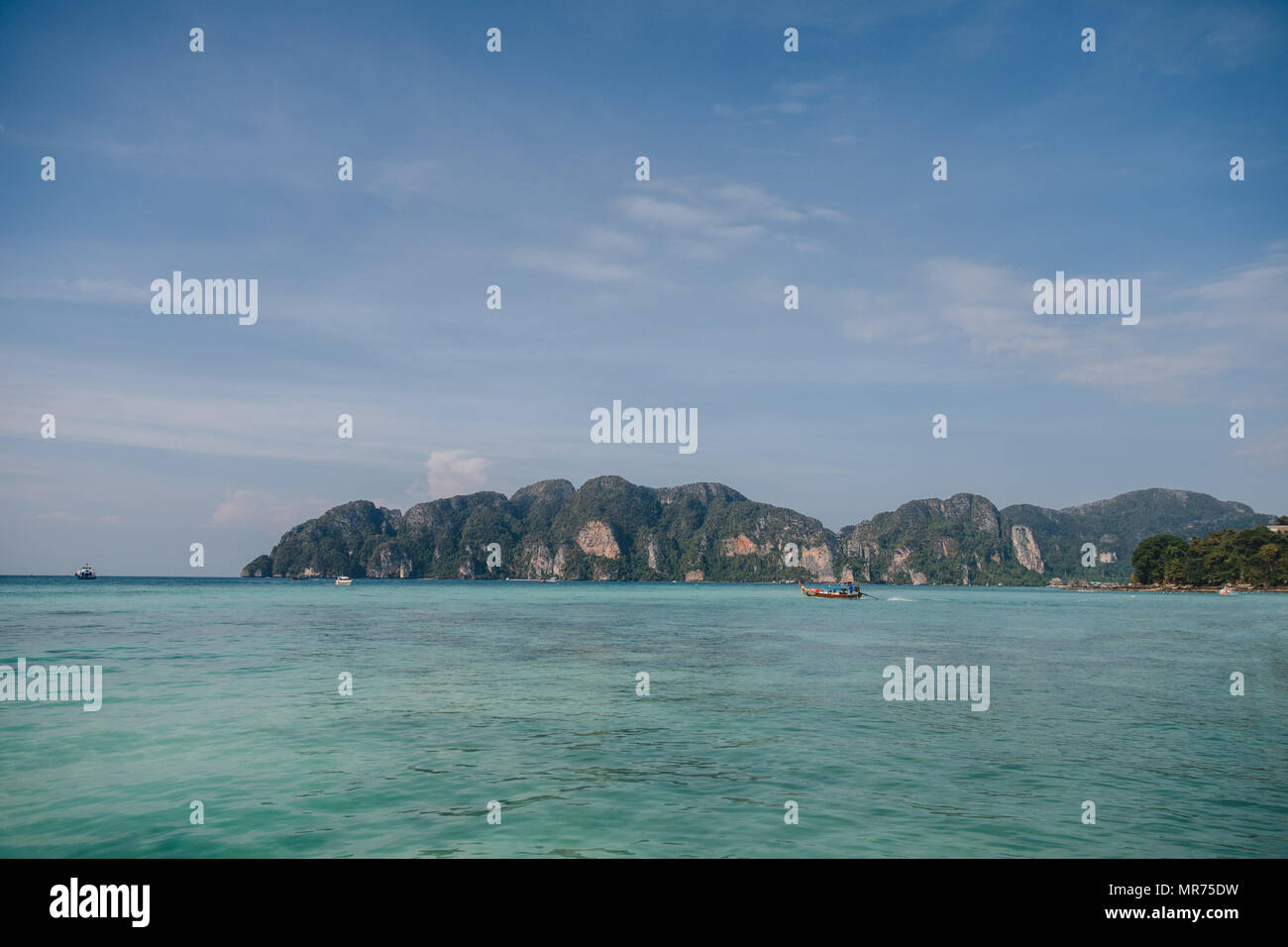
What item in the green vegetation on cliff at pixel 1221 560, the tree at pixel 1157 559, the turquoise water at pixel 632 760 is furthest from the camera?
the tree at pixel 1157 559

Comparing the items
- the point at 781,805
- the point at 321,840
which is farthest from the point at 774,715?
the point at 321,840

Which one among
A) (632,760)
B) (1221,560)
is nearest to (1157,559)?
(1221,560)

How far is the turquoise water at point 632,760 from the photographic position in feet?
34.5

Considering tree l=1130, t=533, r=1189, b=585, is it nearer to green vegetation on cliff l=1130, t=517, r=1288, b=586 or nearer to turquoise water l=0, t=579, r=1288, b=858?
green vegetation on cliff l=1130, t=517, r=1288, b=586

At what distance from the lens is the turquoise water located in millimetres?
10508

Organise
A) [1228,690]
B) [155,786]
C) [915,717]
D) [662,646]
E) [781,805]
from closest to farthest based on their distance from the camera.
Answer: [781,805], [155,786], [915,717], [1228,690], [662,646]

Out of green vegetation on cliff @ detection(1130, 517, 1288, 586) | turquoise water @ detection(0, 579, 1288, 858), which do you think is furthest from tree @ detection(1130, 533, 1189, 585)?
turquoise water @ detection(0, 579, 1288, 858)

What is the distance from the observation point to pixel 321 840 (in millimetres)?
10367

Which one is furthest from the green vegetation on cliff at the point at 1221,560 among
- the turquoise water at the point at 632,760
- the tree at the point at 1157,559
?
the turquoise water at the point at 632,760

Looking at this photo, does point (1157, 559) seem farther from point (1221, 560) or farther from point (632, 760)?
point (632, 760)

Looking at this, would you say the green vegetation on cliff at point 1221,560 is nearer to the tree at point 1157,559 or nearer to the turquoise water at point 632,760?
the tree at point 1157,559
